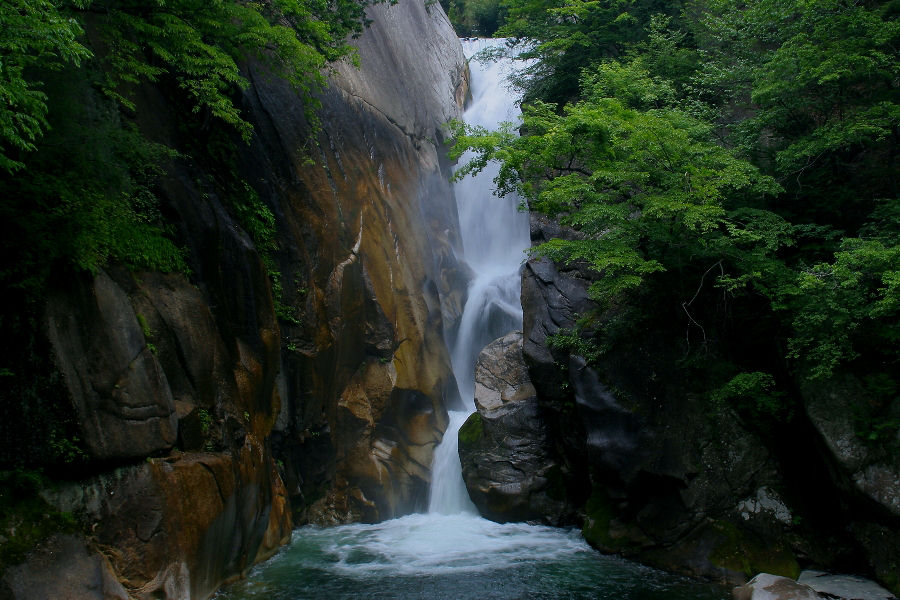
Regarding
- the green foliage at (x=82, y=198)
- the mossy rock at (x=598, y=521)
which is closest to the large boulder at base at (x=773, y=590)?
the mossy rock at (x=598, y=521)

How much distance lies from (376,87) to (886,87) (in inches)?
509

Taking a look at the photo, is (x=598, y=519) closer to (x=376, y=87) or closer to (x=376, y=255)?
(x=376, y=255)

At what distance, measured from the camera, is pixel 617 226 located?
1077 centimetres

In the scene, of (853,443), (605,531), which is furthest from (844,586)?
(605,531)

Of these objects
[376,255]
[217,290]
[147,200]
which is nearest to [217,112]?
[147,200]

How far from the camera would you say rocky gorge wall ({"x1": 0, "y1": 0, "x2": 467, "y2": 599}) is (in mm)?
6758

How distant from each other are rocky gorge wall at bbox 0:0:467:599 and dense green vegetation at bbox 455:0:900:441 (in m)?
4.14

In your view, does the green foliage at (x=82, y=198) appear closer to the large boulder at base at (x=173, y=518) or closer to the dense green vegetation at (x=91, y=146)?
the dense green vegetation at (x=91, y=146)

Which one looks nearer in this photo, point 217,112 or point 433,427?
point 217,112

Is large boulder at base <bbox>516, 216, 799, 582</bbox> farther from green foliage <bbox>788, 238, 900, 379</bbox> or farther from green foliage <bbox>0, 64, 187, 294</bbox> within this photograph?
green foliage <bbox>0, 64, 187, 294</bbox>

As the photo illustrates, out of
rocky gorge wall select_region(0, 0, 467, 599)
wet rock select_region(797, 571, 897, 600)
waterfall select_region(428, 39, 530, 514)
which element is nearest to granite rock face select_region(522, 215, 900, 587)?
wet rock select_region(797, 571, 897, 600)

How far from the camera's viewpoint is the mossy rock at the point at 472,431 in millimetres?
13836

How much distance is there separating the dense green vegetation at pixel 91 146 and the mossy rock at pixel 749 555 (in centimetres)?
963

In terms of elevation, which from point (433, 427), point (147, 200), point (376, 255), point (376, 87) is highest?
point (376, 87)
